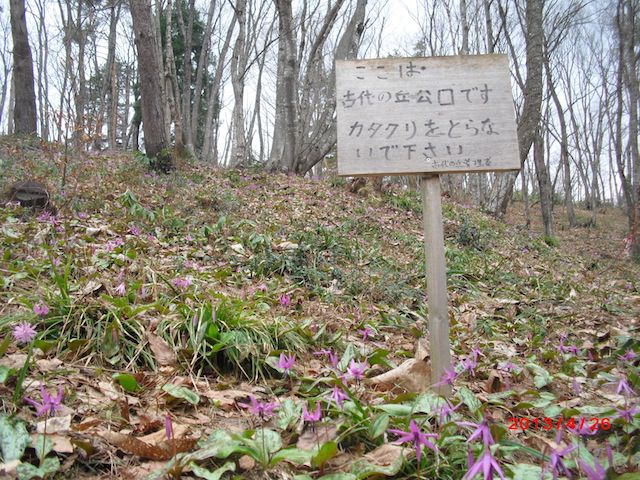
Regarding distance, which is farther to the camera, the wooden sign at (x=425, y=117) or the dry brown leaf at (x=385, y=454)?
the wooden sign at (x=425, y=117)

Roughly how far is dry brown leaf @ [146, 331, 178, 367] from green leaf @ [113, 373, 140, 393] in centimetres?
29

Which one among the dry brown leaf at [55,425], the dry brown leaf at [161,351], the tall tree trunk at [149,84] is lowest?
the dry brown leaf at [55,425]

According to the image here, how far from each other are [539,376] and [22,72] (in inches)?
481

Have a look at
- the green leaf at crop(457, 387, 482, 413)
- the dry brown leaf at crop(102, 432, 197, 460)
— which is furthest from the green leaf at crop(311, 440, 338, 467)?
the green leaf at crop(457, 387, 482, 413)

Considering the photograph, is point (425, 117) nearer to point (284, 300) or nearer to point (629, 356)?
point (284, 300)

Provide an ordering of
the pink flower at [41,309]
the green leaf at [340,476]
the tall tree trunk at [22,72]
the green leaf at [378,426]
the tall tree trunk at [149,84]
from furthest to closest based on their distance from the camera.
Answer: the tall tree trunk at [22,72]
the tall tree trunk at [149,84]
the pink flower at [41,309]
the green leaf at [378,426]
the green leaf at [340,476]

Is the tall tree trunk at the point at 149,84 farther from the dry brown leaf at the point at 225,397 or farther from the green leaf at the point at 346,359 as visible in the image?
the dry brown leaf at the point at 225,397

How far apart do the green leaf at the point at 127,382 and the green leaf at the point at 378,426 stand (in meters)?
1.08

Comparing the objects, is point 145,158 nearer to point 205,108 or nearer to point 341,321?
point 341,321

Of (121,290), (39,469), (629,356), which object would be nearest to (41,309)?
(121,290)

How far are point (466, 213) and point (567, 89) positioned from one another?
60.4ft

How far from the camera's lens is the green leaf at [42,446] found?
137 cm

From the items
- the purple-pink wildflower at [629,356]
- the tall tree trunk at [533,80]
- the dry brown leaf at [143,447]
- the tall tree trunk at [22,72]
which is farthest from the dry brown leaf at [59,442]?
the tall tree trunk at [22,72]

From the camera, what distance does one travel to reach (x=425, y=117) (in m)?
2.26
